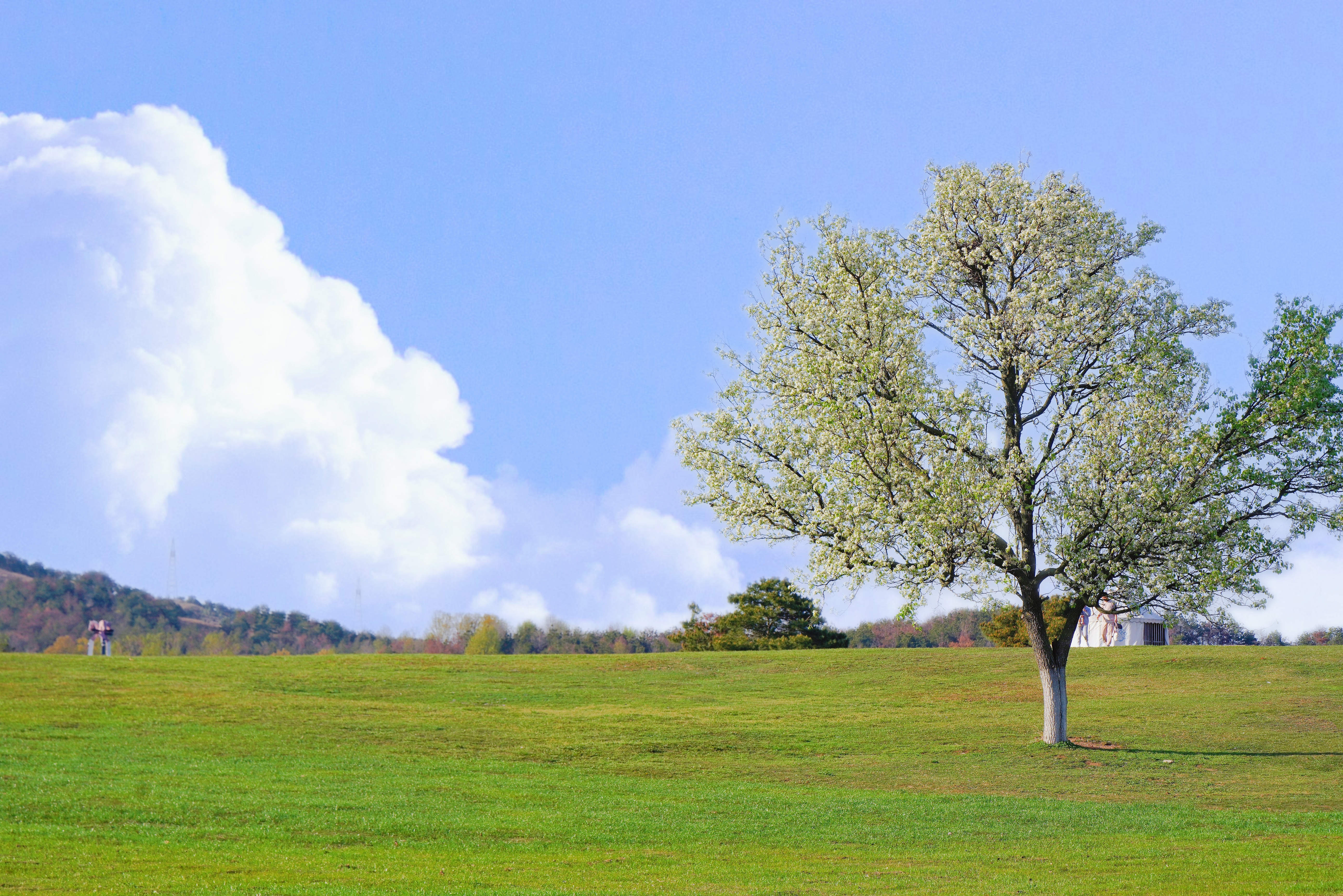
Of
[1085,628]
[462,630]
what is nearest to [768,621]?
[1085,628]

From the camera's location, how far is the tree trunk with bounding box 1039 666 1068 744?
34.9m

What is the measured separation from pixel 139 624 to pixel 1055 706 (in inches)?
5487

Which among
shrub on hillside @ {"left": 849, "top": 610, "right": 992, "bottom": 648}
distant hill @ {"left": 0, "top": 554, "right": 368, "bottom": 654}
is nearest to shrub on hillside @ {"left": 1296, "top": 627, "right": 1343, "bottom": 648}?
shrub on hillside @ {"left": 849, "top": 610, "right": 992, "bottom": 648}

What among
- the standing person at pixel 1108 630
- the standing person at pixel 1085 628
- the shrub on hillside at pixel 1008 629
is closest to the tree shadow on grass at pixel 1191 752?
the standing person at pixel 1108 630

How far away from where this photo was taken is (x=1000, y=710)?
139 ft

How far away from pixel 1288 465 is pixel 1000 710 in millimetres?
14868

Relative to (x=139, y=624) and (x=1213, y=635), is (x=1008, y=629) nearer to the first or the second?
(x=1213, y=635)

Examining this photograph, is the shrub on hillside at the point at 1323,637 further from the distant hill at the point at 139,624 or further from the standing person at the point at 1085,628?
the distant hill at the point at 139,624

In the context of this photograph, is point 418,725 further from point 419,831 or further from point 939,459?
point 939,459

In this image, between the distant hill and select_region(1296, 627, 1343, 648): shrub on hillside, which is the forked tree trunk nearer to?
select_region(1296, 627, 1343, 648): shrub on hillside

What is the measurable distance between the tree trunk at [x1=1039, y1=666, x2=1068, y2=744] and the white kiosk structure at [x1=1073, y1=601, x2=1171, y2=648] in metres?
25.9

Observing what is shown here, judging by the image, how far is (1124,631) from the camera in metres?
63.8

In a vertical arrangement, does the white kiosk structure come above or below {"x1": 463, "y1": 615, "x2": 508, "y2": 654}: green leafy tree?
above

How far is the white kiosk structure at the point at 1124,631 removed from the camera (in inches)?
2450
